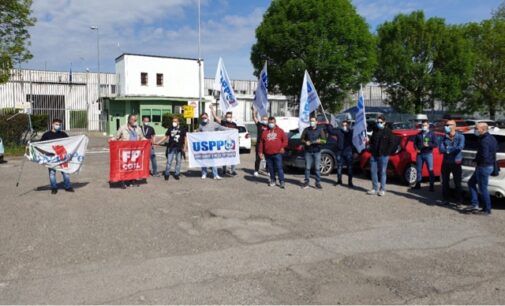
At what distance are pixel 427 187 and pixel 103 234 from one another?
8.21 meters

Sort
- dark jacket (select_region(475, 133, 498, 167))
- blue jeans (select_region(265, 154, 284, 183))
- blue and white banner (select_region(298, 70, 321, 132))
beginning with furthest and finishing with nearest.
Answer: blue and white banner (select_region(298, 70, 321, 132))
blue jeans (select_region(265, 154, 284, 183))
dark jacket (select_region(475, 133, 498, 167))

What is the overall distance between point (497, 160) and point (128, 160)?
8.24 m

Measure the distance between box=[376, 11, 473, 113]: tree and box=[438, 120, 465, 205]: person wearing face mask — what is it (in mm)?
25680

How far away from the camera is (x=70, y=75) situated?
46.2m

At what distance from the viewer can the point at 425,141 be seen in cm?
1081

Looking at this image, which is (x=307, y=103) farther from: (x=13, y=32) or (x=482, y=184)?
(x=13, y=32)

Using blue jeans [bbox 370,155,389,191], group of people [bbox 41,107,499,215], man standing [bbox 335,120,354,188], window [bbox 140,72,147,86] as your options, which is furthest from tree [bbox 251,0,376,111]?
blue jeans [bbox 370,155,389,191]

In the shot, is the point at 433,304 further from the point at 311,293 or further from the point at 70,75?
the point at 70,75

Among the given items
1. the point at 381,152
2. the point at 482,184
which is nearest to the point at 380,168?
the point at 381,152

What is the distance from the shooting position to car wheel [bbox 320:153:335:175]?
1347cm

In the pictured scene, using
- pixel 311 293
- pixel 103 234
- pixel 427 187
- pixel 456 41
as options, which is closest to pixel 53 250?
pixel 103 234

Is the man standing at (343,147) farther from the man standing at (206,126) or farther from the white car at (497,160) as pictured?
the man standing at (206,126)

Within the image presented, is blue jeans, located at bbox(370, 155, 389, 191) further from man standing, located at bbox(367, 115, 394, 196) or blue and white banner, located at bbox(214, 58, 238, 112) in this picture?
blue and white banner, located at bbox(214, 58, 238, 112)

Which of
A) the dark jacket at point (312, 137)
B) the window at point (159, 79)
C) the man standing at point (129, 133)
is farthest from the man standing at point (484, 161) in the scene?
the window at point (159, 79)
